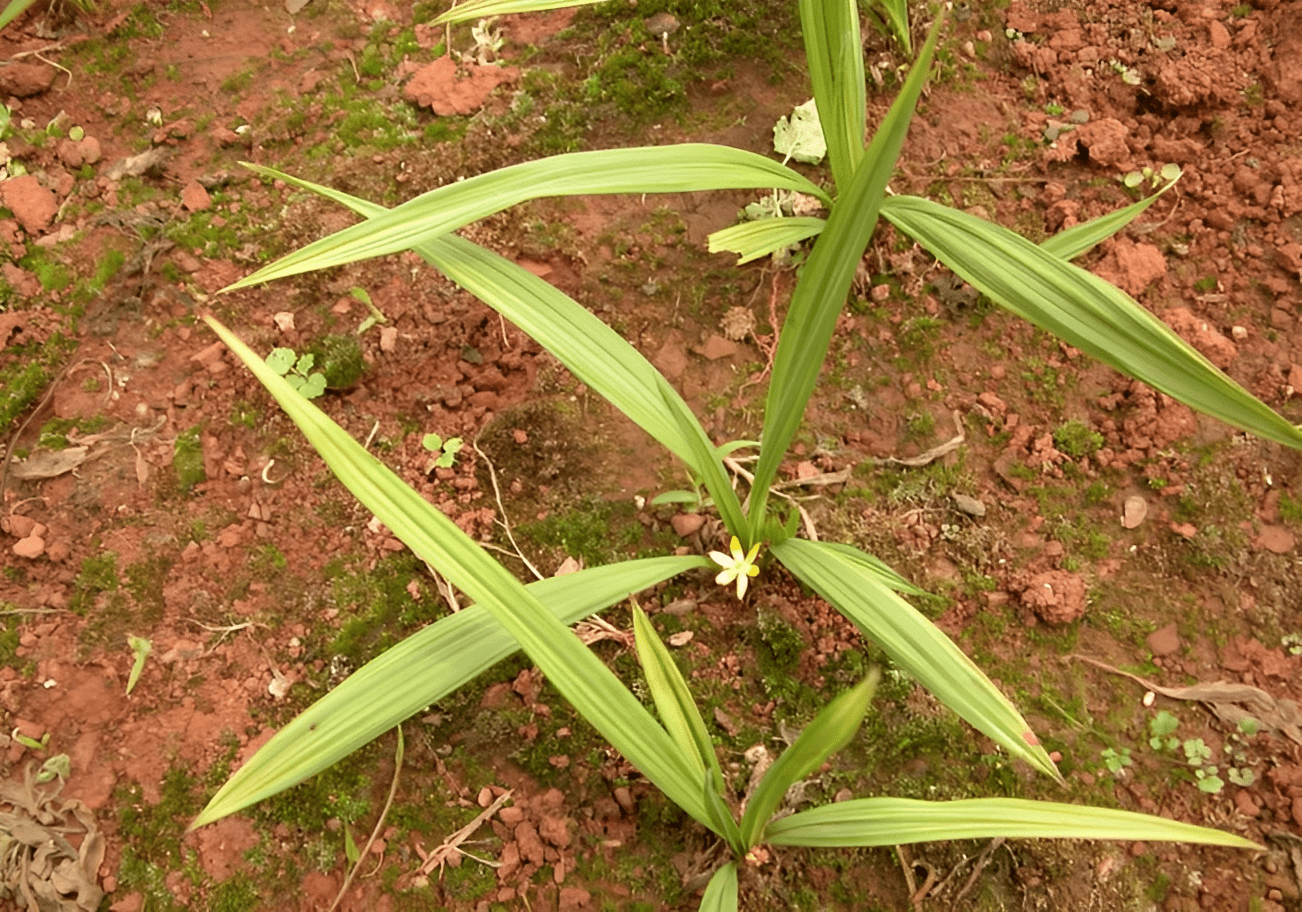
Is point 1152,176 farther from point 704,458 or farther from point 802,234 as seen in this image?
point 704,458

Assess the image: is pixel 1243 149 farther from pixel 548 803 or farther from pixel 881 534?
pixel 548 803

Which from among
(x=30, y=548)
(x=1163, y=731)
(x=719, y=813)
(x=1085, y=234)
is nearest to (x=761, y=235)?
(x=1085, y=234)

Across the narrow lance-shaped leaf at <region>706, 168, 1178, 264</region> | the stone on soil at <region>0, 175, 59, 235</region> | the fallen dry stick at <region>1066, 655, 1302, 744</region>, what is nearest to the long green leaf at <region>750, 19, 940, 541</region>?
the narrow lance-shaped leaf at <region>706, 168, 1178, 264</region>

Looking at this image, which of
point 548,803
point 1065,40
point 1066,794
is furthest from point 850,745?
point 1065,40

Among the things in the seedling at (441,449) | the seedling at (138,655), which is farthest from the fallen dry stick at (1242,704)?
the seedling at (138,655)

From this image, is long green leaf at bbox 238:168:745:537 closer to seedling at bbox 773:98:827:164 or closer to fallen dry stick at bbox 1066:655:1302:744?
seedling at bbox 773:98:827:164

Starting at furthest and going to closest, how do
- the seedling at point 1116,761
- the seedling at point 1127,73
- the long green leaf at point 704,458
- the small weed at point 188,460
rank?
the seedling at point 1127,73 → the small weed at point 188,460 → the seedling at point 1116,761 → the long green leaf at point 704,458

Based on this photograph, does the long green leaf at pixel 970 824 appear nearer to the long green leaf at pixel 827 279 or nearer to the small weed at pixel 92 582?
the long green leaf at pixel 827 279
